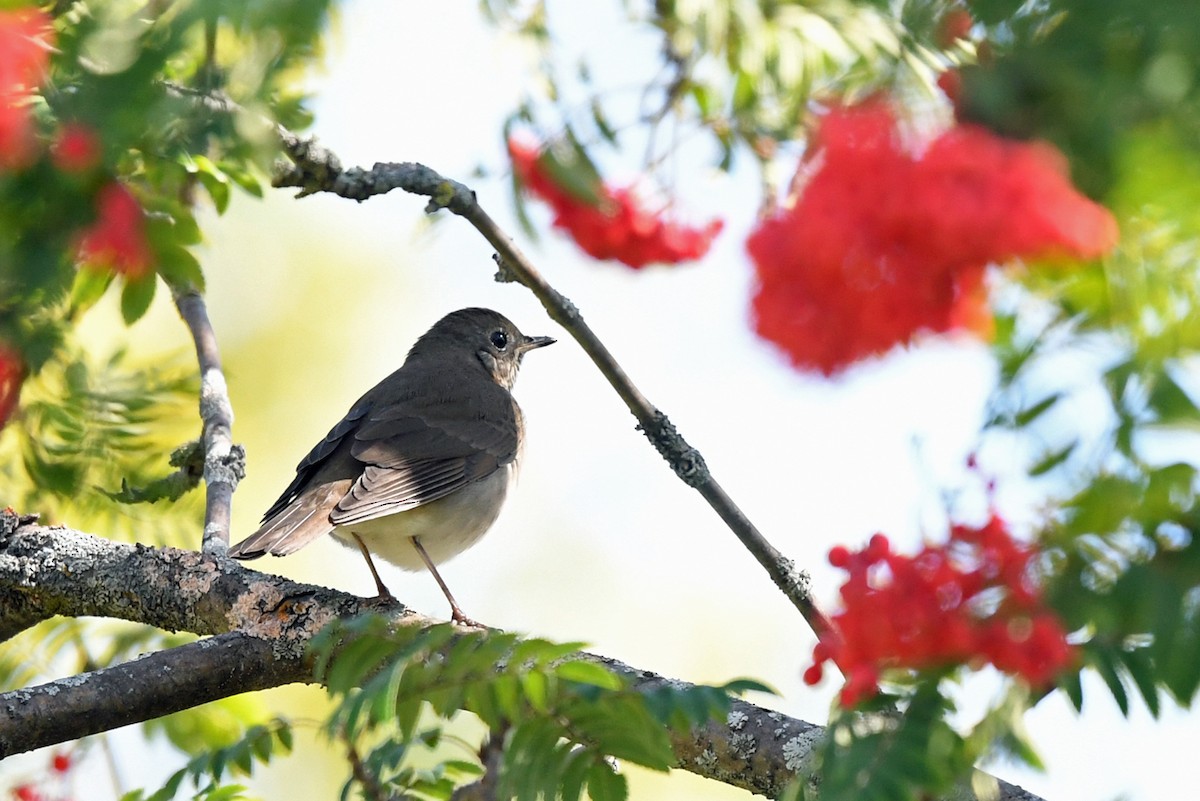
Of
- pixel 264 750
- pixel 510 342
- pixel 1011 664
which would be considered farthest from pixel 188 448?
pixel 1011 664

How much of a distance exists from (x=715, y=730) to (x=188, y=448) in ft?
8.88

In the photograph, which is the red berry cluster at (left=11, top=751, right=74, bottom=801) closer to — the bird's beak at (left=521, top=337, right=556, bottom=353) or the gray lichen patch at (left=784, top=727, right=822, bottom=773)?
the gray lichen patch at (left=784, top=727, right=822, bottom=773)

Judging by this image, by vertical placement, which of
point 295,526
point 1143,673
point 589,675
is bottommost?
point 1143,673

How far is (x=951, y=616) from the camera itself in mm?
1873

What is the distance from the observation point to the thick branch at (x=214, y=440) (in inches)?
195

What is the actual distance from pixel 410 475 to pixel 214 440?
135 centimetres

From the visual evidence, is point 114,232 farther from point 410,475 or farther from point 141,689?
point 410,475

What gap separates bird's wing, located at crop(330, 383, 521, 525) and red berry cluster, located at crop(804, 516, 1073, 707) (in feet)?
13.3

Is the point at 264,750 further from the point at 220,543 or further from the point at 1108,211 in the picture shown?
the point at 1108,211

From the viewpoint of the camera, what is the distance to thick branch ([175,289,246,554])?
4953mm

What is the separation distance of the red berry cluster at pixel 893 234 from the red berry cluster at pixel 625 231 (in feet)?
8.62

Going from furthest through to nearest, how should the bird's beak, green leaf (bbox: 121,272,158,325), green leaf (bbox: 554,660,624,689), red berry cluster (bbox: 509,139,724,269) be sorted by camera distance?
1. the bird's beak
2. red berry cluster (bbox: 509,139,724,269)
3. green leaf (bbox: 121,272,158,325)
4. green leaf (bbox: 554,660,624,689)

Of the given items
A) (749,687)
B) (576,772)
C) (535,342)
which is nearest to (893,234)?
(749,687)

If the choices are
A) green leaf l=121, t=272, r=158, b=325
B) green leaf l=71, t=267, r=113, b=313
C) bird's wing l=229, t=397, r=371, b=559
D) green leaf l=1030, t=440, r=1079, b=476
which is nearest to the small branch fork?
green leaf l=121, t=272, r=158, b=325
